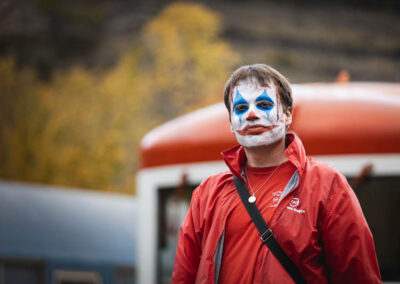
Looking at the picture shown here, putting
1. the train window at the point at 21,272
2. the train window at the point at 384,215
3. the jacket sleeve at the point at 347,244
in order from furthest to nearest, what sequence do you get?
1. the train window at the point at 21,272
2. the train window at the point at 384,215
3. the jacket sleeve at the point at 347,244

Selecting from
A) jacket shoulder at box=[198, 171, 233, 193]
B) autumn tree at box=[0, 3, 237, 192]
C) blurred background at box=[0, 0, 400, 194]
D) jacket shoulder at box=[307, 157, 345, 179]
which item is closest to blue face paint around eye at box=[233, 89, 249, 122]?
jacket shoulder at box=[198, 171, 233, 193]

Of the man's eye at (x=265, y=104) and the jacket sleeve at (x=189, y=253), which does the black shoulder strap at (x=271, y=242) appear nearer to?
the jacket sleeve at (x=189, y=253)

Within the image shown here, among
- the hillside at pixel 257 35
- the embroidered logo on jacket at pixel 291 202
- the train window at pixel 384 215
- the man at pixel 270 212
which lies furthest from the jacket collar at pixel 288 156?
the hillside at pixel 257 35

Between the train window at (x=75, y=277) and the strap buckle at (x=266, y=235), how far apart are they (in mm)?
5842

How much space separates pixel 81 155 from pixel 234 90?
17.4 m

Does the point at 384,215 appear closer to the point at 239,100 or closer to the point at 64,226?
the point at 239,100

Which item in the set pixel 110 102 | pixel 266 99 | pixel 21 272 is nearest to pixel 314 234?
pixel 266 99

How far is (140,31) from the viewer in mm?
25734

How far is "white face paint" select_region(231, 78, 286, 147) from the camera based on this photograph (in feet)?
7.93

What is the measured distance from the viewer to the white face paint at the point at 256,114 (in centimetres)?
242

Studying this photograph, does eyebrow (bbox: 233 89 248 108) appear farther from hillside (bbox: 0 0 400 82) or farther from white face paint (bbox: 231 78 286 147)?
hillside (bbox: 0 0 400 82)

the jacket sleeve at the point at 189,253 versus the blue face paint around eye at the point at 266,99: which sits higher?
the blue face paint around eye at the point at 266,99

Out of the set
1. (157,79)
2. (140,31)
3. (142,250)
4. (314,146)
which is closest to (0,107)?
(157,79)

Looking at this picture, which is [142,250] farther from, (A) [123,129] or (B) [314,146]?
(A) [123,129]
